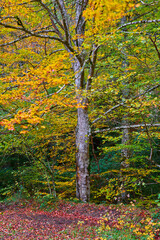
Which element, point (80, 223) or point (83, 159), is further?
point (83, 159)

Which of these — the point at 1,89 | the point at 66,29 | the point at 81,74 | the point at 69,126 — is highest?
the point at 66,29

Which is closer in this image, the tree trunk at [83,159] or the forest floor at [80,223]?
the forest floor at [80,223]

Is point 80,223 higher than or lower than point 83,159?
lower

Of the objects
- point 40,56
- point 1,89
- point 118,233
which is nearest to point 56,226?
point 118,233

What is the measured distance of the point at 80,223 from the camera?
4.42 m

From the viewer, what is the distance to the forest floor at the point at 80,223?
3.78 meters

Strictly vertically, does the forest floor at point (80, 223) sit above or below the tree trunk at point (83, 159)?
below

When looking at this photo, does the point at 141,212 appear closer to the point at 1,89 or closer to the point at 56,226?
the point at 56,226

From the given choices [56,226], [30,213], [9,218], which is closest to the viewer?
[56,226]

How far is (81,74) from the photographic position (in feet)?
20.4

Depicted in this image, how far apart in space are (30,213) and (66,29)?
533 cm

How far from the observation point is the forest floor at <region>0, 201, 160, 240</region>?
12.4ft

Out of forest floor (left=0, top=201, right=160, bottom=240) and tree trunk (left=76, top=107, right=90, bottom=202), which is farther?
tree trunk (left=76, top=107, right=90, bottom=202)

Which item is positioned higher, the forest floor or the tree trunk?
the tree trunk
